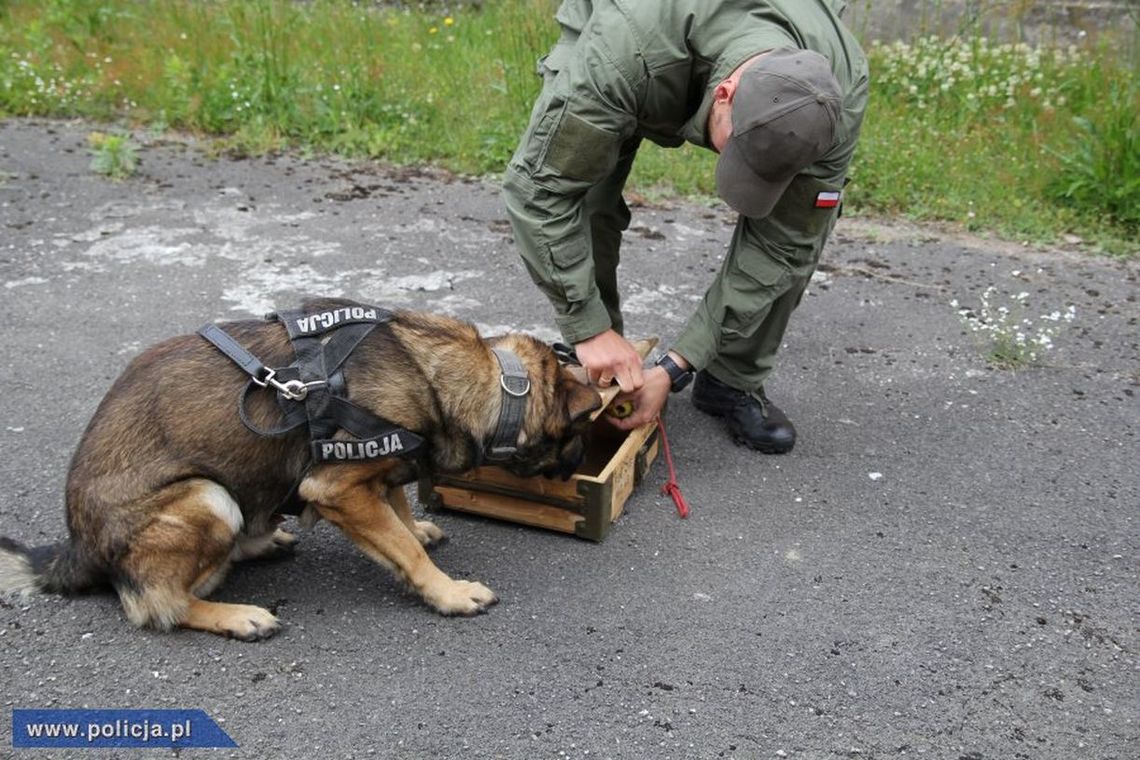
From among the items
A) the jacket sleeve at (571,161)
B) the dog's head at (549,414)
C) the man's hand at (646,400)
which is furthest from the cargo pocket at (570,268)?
the man's hand at (646,400)

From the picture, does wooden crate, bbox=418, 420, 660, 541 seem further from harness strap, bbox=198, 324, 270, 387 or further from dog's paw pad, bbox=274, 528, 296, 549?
harness strap, bbox=198, 324, 270, 387

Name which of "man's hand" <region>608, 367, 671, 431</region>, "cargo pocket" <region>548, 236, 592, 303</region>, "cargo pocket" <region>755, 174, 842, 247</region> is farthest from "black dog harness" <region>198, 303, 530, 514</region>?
"cargo pocket" <region>755, 174, 842, 247</region>

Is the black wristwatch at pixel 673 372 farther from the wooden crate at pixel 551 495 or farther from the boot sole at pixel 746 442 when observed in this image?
the boot sole at pixel 746 442

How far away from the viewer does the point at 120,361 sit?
15.5 ft

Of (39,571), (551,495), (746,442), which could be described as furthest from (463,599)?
(746,442)

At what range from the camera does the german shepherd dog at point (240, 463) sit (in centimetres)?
288

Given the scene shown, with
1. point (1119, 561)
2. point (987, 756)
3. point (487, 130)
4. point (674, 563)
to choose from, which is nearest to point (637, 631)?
point (674, 563)

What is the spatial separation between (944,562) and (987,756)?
37.2 inches

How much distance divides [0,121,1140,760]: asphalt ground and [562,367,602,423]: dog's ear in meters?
0.61

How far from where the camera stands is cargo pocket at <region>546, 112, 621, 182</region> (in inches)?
131

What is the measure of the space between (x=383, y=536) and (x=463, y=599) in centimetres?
34

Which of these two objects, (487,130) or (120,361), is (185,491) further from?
(487,130)

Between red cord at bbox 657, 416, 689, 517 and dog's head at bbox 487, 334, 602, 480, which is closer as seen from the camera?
dog's head at bbox 487, 334, 602, 480

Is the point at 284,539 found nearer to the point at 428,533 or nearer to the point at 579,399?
the point at 428,533
